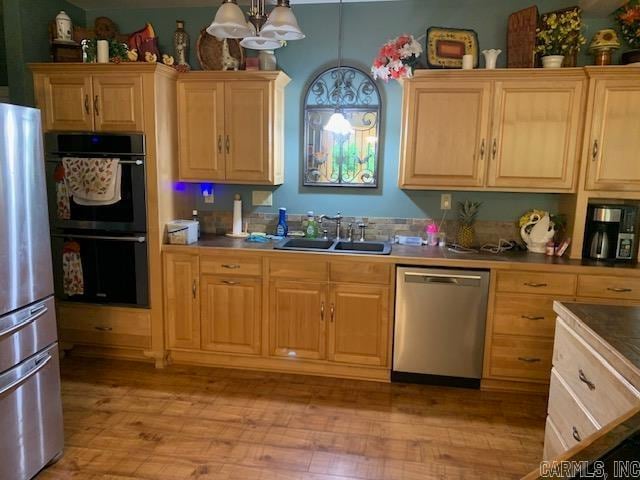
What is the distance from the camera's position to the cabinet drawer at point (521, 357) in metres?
2.98

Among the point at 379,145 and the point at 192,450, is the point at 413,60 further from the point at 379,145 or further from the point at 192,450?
the point at 192,450

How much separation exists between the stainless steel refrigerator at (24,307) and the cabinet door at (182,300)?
1.09 metres

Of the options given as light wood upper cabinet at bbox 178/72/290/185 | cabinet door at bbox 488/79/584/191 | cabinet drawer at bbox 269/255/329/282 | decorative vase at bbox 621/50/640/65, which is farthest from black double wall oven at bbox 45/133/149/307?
decorative vase at bbox 621/50/640/65

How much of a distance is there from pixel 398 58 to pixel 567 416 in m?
2.29

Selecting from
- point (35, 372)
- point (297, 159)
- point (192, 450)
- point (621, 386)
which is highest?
point (297, 159)

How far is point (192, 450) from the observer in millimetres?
2391

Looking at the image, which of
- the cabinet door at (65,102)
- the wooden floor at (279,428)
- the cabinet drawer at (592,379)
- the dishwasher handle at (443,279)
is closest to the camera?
the cabinet drawer at (592,379)

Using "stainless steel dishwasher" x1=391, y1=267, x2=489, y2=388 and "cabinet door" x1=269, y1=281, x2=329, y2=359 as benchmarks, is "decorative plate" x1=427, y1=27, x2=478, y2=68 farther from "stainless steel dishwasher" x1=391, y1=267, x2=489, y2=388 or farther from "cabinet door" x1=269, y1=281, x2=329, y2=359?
"cabinet door" x1=269, y1=281, x2=329, y2=359

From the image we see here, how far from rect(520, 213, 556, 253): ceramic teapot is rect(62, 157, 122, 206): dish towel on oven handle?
2814mm

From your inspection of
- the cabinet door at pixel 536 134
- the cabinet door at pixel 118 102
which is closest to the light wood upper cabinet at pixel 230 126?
the cabinet door at pixel 118 102

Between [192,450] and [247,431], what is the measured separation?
309mm

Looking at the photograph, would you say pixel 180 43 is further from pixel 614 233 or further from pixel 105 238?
pixel 614 233

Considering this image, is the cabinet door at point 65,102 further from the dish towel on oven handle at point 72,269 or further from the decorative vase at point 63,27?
the dish towel on oven handle at point 72,269

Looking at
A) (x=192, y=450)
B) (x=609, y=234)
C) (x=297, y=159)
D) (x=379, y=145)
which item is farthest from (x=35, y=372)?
(x=609, y=234)
